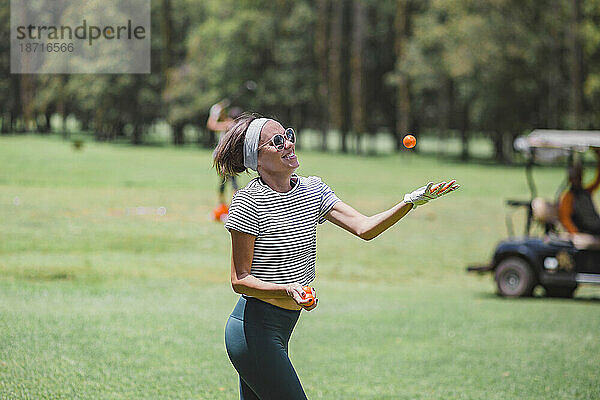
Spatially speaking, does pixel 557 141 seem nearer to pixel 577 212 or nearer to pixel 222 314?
pixel 577 212

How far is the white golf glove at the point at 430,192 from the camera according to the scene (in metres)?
4.00

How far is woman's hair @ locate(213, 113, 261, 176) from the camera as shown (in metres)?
4.20

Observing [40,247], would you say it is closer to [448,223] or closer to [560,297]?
[560,297]

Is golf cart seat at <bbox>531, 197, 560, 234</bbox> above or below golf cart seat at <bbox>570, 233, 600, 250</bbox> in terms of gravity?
above

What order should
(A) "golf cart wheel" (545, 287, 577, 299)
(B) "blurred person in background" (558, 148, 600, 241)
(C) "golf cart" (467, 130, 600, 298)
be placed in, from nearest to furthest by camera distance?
(C) "golf cart" (467, 130, 600, 298)
(B) "blurred person in background" (558, 148, 600, 241)
(A) "golf cart wheel" (545, 287, 577, 299)

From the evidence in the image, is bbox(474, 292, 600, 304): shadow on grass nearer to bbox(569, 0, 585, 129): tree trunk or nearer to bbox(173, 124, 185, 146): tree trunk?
bbox(569, 0, 585, 129): tree trunk

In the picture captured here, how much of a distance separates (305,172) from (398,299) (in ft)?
82.2

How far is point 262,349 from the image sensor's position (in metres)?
3.96

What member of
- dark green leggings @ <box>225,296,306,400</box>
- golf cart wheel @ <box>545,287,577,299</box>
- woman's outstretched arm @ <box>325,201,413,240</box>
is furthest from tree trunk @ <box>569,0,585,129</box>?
dark green leggings @ <box>225,296,306,400</box>

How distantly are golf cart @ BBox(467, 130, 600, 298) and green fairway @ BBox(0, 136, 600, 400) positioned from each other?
330 millimetres

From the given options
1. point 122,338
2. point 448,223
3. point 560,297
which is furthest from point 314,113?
point 122,338

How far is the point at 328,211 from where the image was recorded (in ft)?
13.8

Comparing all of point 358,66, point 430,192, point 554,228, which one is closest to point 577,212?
point 554,228

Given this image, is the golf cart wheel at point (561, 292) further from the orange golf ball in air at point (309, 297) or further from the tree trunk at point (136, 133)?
the tree trunk at point (136, 133)
